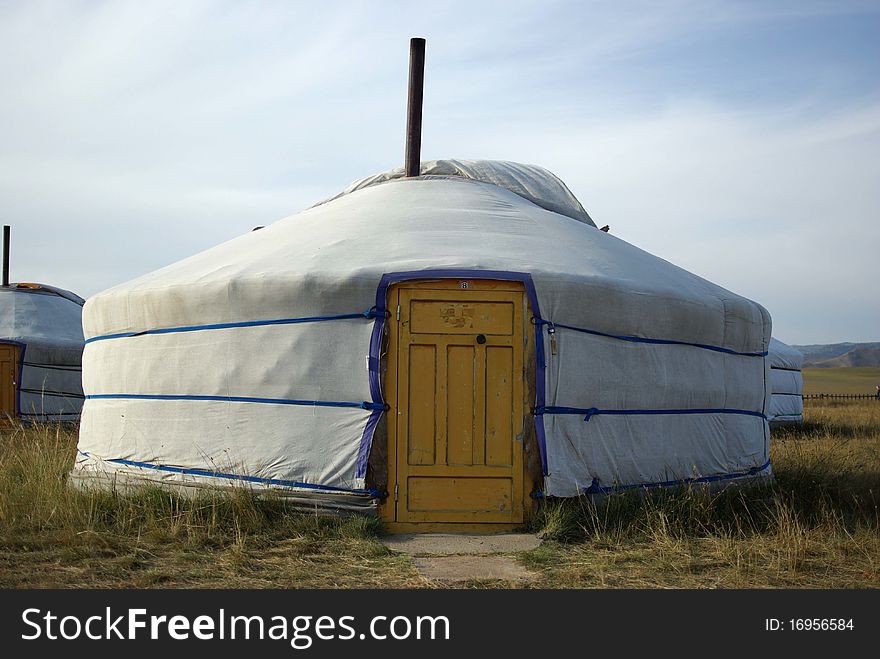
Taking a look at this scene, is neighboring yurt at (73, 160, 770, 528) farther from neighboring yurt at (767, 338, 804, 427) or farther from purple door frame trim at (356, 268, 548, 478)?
neighboring yurt at (767, 338, 804, 427)

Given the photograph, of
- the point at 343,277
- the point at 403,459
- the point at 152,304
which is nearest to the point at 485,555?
the point at 403,459

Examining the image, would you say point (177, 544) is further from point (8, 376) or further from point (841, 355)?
point (841, 355)

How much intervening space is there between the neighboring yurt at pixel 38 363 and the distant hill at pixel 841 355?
329 ft

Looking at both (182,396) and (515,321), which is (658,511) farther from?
(182,396)

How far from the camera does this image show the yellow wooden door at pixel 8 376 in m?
13.2

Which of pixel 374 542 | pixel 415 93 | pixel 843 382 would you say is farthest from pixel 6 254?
pixel 843 382

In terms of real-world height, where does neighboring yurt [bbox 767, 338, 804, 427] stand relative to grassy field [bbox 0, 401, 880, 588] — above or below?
above

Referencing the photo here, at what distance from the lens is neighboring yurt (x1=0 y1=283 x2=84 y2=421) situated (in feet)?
43.6

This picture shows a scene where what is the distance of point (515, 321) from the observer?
562cm

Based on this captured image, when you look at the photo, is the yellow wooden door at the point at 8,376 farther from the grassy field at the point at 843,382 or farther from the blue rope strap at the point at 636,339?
the grassy field at the point at 843,382

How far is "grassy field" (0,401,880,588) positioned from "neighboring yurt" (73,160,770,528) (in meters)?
0.25

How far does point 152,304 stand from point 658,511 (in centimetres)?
328

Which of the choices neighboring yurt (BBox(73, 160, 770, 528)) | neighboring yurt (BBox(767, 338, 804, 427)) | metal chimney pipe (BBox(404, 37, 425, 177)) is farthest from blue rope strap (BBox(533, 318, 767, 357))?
neighboring yurt (BBox(767, 338, 804, 427))

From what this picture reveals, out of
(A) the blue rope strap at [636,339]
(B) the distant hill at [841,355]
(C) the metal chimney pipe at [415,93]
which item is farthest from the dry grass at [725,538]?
(B) the distant hill at [841,355]
